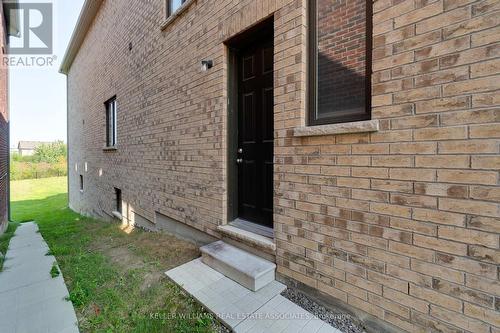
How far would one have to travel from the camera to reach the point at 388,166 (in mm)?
1899

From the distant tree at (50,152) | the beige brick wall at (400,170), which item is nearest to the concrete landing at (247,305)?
the beige brick wall at (400,170)

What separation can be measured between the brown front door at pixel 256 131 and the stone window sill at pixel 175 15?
1347mm

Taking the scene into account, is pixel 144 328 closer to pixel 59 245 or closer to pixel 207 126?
pixel 207 126

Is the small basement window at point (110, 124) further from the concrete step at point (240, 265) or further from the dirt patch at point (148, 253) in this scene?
the concrete step at point (240, 265)

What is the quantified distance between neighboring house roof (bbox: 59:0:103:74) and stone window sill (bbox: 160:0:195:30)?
→ 231 inches

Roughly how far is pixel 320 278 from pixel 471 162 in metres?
1.46

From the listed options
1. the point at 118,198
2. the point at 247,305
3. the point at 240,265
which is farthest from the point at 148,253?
the point at 118,198

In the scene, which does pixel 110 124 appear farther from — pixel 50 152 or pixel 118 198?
pixel 50 152

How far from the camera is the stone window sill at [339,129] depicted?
196 centimetres

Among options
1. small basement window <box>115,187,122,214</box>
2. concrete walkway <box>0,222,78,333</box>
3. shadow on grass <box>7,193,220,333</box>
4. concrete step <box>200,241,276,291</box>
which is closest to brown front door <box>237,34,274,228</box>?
concrete step <box>200,241,276,291</box>

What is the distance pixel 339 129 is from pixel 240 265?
5.50ft

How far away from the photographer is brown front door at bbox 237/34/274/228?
3.13 metres

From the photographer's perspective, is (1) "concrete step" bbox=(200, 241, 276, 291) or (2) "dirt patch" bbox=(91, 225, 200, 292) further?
(2) "dirt patch" bbox=(91, 225, 200, 292)

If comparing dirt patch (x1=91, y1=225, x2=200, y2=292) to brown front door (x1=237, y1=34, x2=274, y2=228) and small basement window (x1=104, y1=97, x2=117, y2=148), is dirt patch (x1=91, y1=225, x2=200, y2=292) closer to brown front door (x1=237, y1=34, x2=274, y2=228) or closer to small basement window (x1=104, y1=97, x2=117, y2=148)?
brown front door (x1=237, y1=34, x2=274, y2=228)
